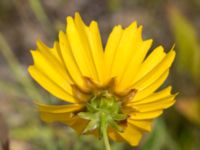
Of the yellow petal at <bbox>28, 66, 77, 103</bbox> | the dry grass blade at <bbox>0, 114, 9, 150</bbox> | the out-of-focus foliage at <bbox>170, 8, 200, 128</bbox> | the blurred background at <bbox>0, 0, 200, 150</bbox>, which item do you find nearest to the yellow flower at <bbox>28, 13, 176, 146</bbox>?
the yellow petal at <bbox>28, 66, 77, 103</bbox>

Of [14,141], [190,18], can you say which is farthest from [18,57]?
[190,18]

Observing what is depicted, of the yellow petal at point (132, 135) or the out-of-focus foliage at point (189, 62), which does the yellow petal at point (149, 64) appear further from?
the out-of-focus foliage at point (189, 62)

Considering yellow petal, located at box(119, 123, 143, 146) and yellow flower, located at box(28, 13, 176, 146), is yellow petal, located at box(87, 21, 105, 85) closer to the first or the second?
yellow flower, located at box(28, 13, 176, 146)

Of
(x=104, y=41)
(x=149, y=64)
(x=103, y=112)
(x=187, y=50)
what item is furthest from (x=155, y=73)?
(x=104, y=41)

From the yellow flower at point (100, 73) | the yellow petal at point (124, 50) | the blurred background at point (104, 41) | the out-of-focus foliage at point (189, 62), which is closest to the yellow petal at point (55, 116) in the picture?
the yellow flower at point (100, 73)

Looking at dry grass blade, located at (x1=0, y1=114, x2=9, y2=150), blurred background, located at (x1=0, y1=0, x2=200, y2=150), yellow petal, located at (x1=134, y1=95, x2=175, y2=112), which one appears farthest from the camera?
blurred background, located at (x1=0, y1=0, x2=200, y2=150)

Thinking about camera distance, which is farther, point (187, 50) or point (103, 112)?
point (187, 50)

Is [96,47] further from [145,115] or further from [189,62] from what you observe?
[189,62]
